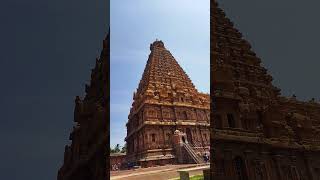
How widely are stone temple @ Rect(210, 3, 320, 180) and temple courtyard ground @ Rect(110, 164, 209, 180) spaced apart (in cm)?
213

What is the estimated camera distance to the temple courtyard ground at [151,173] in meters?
15.8

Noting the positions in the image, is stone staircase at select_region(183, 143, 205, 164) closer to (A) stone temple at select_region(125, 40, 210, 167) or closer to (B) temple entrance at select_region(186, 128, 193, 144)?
(A) stone temple at select_region(125, 40, 210, 167)

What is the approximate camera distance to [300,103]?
89.1ft

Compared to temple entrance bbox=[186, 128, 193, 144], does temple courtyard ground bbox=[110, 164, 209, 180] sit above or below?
below

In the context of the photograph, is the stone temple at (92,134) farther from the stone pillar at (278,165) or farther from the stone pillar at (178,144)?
the stone pillar at (278,165)

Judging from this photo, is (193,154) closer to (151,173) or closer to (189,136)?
(189,136)

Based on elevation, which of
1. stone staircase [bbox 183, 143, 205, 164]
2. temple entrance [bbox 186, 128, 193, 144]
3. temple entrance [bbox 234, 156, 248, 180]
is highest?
temple entrance [bbox 186, 128, 193, 144]

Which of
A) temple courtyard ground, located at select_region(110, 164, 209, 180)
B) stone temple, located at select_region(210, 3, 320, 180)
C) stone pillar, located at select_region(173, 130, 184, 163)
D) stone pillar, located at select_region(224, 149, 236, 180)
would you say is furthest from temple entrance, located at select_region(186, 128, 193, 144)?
temple courtyard ground, located at select_region(110, 164, 209, 180)

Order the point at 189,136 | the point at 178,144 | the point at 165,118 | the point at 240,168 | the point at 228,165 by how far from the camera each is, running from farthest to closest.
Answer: the point at 165,118, the point at 189,136, the point at 178,144, the point at 240,168, the point at 228,165

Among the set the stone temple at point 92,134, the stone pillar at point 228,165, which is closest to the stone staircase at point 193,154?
the stone pillar at point 228,165

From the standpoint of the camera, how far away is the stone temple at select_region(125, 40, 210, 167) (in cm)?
2020

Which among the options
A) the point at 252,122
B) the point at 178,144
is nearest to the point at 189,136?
the point at 178,144

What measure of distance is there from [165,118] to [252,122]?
16.9 feet

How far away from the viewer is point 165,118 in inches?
960
